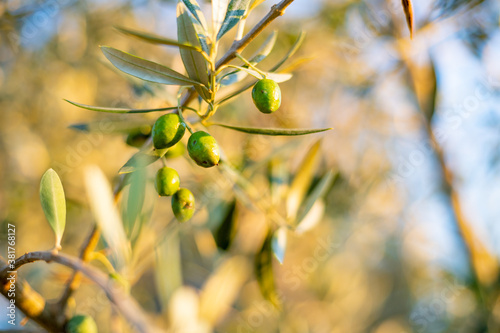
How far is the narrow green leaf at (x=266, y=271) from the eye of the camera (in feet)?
3.74

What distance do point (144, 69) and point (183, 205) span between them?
0.26 m

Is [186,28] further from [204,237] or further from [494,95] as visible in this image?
[494,95]

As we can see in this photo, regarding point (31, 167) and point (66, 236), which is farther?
point (66, 236)

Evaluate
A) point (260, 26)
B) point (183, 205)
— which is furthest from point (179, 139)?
point (260, 26)

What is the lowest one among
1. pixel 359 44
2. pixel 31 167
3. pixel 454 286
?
pixel 454 286

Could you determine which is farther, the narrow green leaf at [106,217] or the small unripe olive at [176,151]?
the small unripe olive at [176,151]

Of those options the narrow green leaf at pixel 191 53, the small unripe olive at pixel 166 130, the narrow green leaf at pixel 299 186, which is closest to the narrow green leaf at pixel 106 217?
the small unripe olive at pixel 166 130

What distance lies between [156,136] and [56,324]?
1.46 feet

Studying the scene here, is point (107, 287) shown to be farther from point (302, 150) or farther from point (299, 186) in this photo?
point (302, 150)

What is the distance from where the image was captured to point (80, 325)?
0.81 metres

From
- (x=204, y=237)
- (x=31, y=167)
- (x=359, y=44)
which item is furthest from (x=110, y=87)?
(x=359, y=44)

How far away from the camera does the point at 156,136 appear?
2.23 feet

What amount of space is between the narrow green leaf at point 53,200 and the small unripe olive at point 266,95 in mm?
369

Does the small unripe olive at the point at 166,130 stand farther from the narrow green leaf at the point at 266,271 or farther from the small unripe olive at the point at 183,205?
the narrow green leaf at the point at 266,271
